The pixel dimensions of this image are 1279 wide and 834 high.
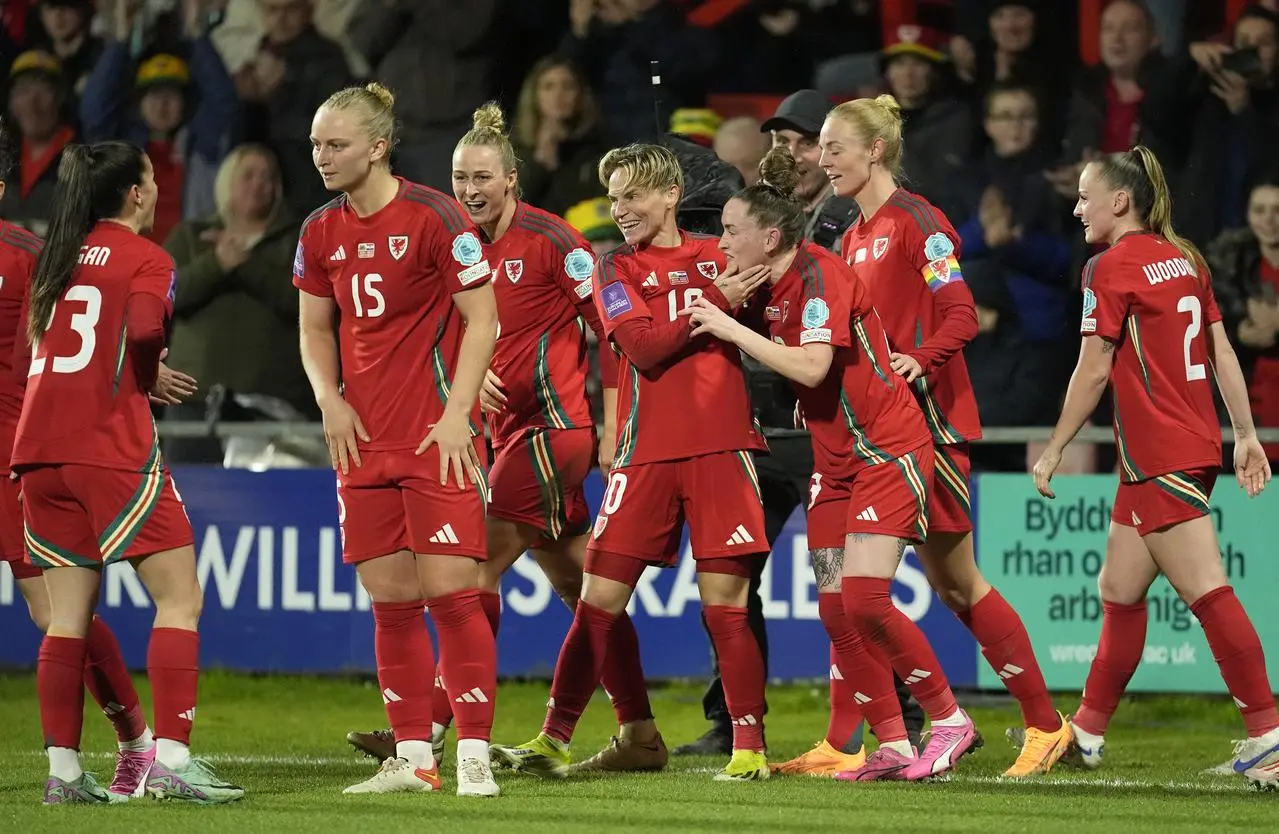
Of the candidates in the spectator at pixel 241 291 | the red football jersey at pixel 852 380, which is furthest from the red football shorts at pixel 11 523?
the spectator at pixel 241 291

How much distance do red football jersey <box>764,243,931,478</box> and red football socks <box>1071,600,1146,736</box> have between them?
0.95 m

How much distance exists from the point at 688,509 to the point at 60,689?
187cm

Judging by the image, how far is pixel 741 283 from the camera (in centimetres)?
530

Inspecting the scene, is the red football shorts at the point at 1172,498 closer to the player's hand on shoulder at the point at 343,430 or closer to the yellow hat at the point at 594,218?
the player's hand on shoulder at the point at 343,430

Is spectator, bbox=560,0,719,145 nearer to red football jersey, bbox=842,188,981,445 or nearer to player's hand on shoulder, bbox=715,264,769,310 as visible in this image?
red football jersey, bbox=842,188,981,445

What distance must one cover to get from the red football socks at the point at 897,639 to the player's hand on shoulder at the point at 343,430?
A: 4.95 feet

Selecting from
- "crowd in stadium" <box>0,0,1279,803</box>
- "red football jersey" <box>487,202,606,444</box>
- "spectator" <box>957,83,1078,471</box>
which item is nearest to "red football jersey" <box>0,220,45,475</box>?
"crowd in stadium" <box>0,0,1279,803</box>

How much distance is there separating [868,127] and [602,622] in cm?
179

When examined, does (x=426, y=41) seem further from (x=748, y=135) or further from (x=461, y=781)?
(x=461, y=781)

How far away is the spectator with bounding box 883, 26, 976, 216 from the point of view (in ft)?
30.9

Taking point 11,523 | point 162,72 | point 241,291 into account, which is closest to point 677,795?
point 11,523

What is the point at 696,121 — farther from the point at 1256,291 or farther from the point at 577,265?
the point at 577,265

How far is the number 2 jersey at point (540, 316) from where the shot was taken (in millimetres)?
5953

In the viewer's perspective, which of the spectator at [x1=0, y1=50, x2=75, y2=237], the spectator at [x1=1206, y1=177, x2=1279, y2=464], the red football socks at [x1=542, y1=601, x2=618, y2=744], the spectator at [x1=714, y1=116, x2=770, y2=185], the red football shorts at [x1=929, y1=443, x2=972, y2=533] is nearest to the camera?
the red football socks at [x1=542, y1=601, x2=618, y2=744]
